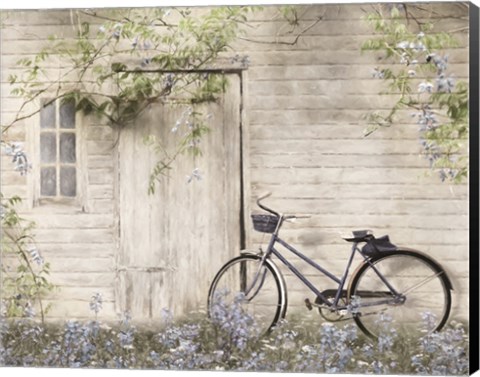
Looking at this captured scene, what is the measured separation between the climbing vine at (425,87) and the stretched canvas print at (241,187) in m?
0.01

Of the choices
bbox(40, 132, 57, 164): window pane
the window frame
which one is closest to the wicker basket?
the window frame

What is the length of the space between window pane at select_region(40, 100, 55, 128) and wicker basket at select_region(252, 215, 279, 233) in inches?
56.3

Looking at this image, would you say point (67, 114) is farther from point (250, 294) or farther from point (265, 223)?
point (250, 294)

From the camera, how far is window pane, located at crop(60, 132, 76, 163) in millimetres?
8469

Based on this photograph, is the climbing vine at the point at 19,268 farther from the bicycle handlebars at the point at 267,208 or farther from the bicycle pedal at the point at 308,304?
the bicycle pedal at the point at 308,304

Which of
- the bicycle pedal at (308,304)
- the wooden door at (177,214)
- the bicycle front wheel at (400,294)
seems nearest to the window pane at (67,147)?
the wooden door at (177,214)

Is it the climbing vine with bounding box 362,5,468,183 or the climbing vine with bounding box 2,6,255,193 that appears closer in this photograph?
the climbing vine with bounding box 362,5,468,183

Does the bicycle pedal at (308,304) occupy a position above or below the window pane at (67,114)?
below

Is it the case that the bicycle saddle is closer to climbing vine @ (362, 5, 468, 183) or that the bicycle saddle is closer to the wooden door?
climbing vine @ (362, 5, 468, 183)

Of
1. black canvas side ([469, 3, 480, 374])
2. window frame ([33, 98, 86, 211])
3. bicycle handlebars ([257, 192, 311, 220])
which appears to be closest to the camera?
black canvas side ([469, 3, 480, 374])

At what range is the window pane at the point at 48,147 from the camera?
27.9ft

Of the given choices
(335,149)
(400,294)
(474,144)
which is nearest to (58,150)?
(335,149)

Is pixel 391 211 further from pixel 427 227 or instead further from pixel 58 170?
pixel 58 170

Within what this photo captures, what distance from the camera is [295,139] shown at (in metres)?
8.20
